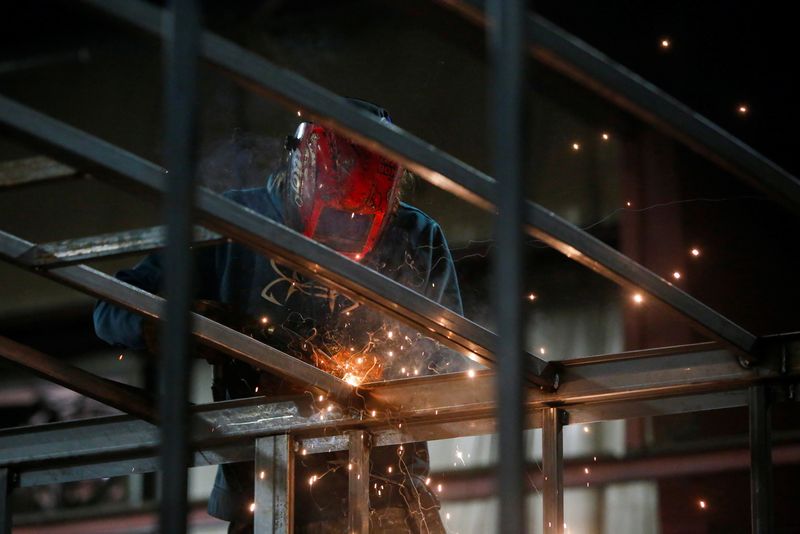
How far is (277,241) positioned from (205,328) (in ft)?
1.75

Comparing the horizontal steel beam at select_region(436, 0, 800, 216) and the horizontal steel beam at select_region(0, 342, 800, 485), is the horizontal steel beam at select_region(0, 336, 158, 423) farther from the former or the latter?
the horizontal steel beam at select_region(436, 0, 800, 216)

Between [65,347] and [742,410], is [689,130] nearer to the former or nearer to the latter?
[742,410]

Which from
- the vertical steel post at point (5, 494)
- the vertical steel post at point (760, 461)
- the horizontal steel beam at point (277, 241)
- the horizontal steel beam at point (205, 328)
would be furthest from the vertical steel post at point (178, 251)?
the vertical steel post at point (5, 494)

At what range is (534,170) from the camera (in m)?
4.29

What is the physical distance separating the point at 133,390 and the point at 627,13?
1.91 meters

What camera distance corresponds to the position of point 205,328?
9.68 ft

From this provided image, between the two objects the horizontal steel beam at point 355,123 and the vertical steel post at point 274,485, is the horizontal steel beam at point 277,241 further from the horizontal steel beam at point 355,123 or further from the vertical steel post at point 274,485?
the vertical steel post at point 274,485

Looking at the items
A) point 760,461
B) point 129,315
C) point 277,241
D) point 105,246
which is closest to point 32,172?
point 105,246

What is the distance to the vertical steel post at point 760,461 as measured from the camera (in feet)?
8.74

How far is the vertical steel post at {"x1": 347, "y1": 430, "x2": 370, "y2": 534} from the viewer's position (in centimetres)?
304

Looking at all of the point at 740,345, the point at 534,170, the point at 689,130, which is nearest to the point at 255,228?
the point at 689,130

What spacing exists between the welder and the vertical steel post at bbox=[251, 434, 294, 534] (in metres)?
0.06

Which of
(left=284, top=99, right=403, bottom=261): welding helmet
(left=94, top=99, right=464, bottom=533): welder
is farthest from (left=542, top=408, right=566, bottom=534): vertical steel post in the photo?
(left=284, top=99, right=403, bottom=261): welding helmet

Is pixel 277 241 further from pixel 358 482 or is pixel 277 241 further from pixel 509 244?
pixel 509 244
